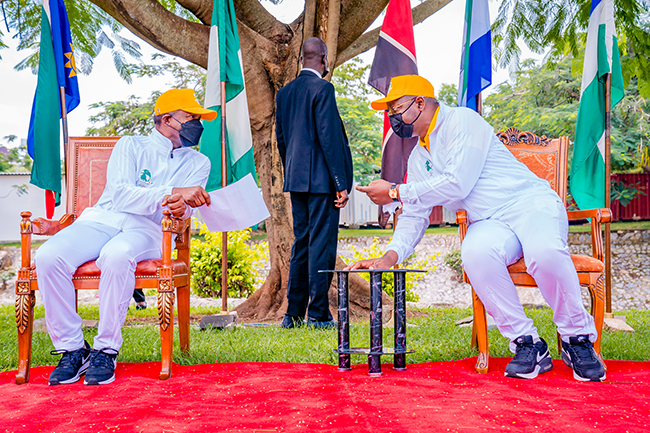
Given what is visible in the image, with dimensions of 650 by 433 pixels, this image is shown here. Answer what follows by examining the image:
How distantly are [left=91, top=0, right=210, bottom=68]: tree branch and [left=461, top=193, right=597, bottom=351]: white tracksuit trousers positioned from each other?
12.5 feet

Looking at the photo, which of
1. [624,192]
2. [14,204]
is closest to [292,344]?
[624,192]

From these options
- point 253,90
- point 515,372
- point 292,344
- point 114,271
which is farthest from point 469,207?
point 253,90

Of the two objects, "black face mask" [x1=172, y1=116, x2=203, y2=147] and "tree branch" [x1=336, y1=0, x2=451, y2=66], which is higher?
"tree branch" [x1=336, y1=0, x2=451, y2=66]

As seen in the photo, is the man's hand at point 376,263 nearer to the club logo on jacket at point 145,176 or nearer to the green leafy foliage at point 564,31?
the club logo on jacket at point 145,176

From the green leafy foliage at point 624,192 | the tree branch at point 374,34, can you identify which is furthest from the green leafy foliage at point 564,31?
the green leafy foliage at point 624,192

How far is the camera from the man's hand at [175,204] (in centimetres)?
275

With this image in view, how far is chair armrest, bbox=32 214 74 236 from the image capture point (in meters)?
2.77

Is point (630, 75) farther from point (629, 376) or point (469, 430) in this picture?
point (469, 430)

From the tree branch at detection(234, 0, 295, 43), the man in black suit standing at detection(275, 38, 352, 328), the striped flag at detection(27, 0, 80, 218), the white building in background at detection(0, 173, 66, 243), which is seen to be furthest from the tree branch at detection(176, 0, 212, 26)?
the white building in background at detection(0, 173, 66, 243)

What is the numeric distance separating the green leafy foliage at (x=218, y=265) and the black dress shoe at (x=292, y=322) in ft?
10.2

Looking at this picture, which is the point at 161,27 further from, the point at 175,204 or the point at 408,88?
the point at 408,88

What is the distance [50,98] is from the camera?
421cm

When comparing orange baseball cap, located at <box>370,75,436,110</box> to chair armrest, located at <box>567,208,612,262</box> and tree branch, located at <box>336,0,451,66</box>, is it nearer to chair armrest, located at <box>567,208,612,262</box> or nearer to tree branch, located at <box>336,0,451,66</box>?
chair armrest, located at <box>567,208,612,262</box>

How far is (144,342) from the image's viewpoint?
11.6 feet
